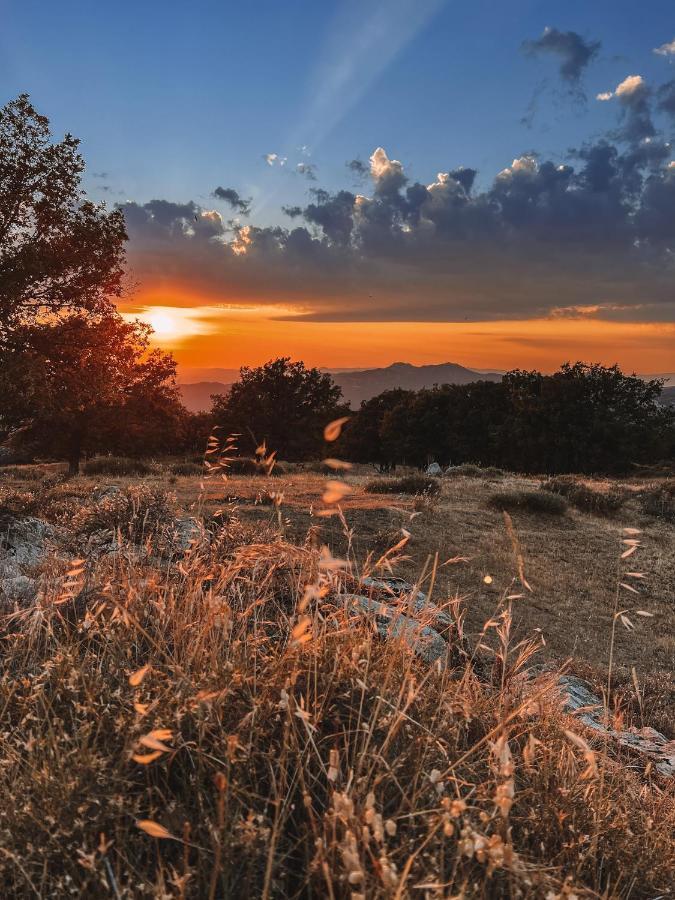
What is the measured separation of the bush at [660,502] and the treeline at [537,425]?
23195 mm

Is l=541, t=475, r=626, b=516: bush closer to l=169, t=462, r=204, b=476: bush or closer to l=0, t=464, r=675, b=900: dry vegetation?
l=169, t=462, r=204, b=476: bush

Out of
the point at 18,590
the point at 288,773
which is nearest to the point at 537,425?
the point at 18,590

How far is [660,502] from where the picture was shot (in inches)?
735

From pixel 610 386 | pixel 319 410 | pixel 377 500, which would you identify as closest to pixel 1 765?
pixel 377 500

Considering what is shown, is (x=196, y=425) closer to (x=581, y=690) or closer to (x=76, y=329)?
(x=76, y=329)

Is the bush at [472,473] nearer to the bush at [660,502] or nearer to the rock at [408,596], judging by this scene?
the bush at [660,502]

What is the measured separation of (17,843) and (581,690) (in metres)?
5.91

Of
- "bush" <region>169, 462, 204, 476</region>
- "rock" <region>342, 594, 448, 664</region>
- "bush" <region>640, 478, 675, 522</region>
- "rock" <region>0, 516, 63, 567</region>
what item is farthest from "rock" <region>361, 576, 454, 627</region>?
"bush" <region>169, 462, 204, 476</region>

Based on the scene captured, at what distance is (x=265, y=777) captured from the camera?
7.11ft

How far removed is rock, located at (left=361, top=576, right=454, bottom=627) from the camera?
3.38 metres

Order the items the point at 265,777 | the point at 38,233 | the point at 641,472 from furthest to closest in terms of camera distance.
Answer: the point at 641,472
the point at 38,233
the point at 265,777

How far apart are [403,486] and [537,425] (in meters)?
36.8

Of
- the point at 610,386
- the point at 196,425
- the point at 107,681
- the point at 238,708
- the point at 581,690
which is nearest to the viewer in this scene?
the point at 238,708

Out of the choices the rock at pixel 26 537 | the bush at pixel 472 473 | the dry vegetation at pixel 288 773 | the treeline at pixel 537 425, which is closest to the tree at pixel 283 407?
the treeline at pixel 537 425
